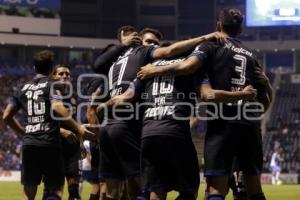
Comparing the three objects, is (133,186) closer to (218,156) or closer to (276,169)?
(218,156)

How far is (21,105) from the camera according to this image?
10.5m

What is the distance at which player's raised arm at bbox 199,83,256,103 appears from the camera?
848 centimetres

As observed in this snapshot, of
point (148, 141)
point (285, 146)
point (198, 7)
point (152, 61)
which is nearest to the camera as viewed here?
point (148, 141)

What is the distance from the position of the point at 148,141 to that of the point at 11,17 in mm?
54043

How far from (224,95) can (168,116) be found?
25.7 inches

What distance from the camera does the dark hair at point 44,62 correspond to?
10.1m

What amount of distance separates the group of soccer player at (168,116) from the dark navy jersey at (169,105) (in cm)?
1

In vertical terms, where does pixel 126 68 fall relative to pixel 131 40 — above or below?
below

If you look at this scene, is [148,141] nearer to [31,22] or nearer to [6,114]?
[6,114]

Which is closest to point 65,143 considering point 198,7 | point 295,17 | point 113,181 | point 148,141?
point 113,181

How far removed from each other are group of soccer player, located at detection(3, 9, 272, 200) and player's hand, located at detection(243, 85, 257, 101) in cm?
1

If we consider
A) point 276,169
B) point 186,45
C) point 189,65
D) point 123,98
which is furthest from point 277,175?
point 189,65

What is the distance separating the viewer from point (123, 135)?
9.42 metres

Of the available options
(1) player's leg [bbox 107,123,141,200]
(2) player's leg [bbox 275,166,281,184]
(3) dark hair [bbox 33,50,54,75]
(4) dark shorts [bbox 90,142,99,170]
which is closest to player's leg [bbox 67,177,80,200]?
(4) dark shorts [bbox 90,142,99,170]
